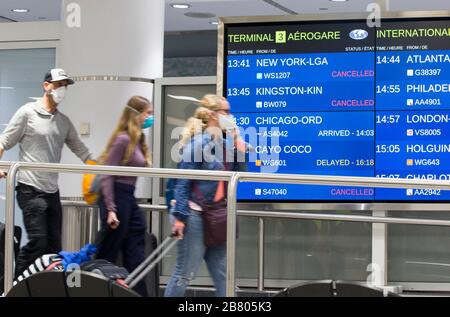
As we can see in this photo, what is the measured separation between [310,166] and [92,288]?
363cm

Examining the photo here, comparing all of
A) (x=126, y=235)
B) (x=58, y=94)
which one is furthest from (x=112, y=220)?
(x=58, y=94)

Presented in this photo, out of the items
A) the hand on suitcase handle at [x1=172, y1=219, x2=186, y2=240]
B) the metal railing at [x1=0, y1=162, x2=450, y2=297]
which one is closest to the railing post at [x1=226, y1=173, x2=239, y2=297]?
the metal railing at [x1=0, y1=162, x2=450, y2=297]

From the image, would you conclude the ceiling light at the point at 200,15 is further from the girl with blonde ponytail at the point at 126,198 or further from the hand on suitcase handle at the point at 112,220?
the hand on suitcase handle at the point at 112,220

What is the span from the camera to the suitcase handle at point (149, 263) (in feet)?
17.3

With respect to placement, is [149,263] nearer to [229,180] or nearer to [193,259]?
[193,259]

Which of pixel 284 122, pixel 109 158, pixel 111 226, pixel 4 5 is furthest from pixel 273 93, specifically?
pixel 4 5

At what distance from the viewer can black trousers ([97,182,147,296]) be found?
5.39m

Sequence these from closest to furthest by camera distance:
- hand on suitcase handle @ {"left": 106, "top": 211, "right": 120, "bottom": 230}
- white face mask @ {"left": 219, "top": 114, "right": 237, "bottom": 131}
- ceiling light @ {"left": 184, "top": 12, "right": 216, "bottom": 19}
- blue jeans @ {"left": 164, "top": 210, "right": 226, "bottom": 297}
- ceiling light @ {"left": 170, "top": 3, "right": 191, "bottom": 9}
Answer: blue jeans @ {"left": 164, "top": 210, "right": 226, "bottom": 297} → hand on suitcase handle @ {"left": 106, "top": 211, "right": 120, "bottom": 230} → white face mask @ {"left": 219, "top": 114, "right": 237, "bottom": 131} → ceiling light @ {"left": 170, "top": 3, "right": 191, "bottom": 9} → ceiling light @ {"left": 184, "top": 12, "right": 216, "bottom": 19}

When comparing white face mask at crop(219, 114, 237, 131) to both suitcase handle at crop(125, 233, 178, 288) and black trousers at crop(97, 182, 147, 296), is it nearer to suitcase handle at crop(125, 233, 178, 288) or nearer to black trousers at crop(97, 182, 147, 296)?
black trousers at crop(97, 182, 147, 296)

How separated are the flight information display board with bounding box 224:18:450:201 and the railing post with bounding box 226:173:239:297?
8.32 ft

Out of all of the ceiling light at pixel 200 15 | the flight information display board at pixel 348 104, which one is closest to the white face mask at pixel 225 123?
the flight information display board at pixel 348 104

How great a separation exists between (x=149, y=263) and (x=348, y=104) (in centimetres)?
248

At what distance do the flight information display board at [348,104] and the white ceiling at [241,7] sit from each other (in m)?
3.87

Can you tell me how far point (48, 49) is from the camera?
9.00 metres
